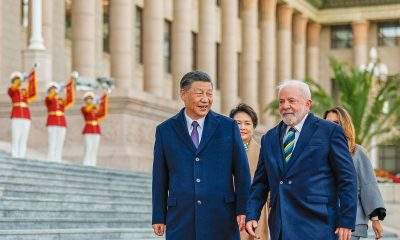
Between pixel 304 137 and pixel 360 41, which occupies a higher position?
pixel 360 41

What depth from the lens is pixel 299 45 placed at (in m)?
61.2

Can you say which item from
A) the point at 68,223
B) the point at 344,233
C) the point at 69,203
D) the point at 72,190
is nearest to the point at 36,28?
A: the point at 72,190

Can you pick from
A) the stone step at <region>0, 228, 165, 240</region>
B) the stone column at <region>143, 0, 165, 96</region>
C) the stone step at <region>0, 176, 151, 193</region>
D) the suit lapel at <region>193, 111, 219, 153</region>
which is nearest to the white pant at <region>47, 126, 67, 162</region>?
the stone step at <region>0, 176, 151, 193</region>

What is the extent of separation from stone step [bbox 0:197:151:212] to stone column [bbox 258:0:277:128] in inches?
1426

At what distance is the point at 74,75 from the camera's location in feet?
93.8

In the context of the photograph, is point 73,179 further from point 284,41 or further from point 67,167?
point 284,41

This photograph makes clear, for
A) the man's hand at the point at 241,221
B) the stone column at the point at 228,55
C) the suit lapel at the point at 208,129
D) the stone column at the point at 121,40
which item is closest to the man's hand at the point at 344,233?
the man's hand at the point at 241,221

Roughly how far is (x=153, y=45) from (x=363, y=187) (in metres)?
33.1

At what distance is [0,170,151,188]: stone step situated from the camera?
1891 cm

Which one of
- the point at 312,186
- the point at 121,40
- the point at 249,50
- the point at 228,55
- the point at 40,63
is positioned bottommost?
the point at 312,186

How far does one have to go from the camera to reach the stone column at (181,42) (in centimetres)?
4481

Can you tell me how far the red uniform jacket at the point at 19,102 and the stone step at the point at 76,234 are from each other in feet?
26.1

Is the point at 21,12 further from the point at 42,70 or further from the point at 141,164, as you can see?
the point at 141,164

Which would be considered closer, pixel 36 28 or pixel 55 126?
pixel 55 126
